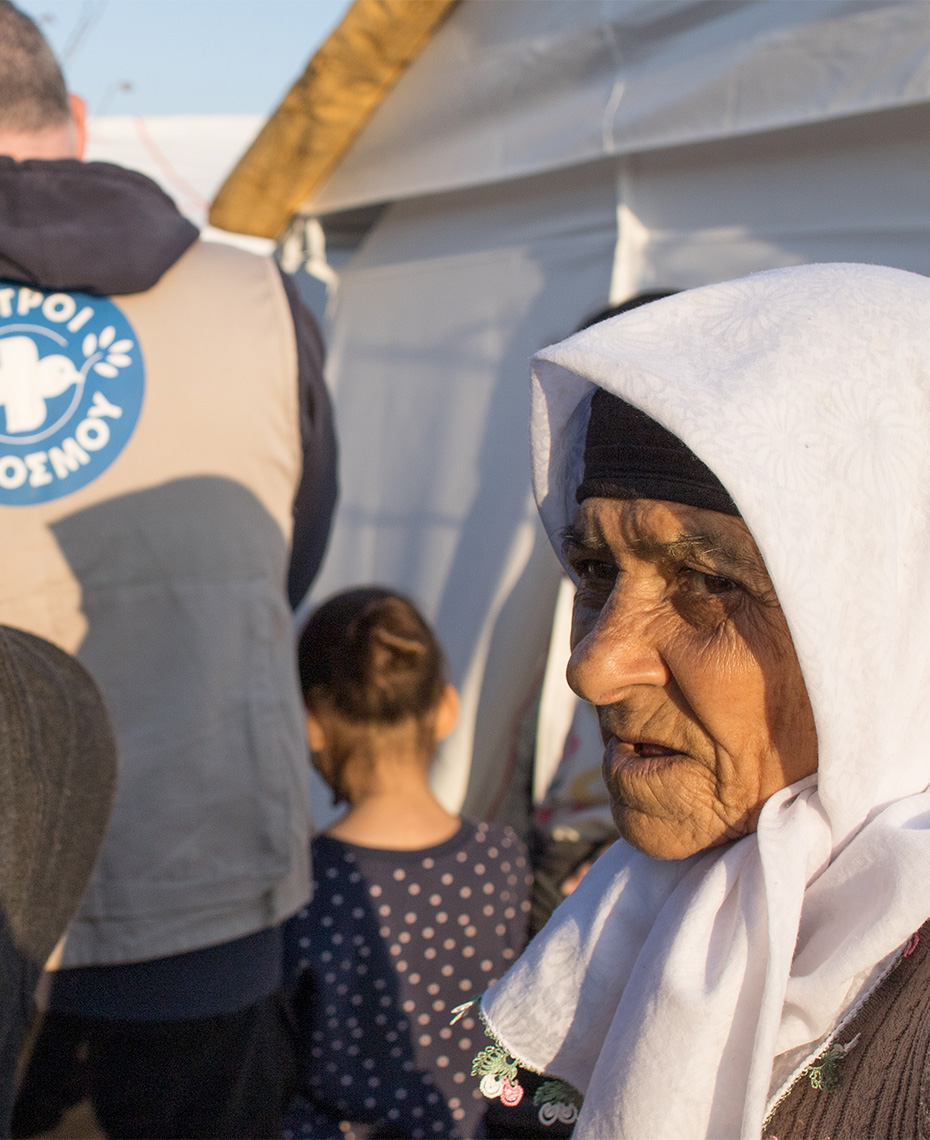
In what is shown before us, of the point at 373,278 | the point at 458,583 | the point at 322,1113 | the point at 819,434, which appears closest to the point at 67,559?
the point at 322,1113

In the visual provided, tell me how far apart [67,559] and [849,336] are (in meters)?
1.57

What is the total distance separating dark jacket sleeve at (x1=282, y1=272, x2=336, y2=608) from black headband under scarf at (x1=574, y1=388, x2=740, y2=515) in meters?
1.17

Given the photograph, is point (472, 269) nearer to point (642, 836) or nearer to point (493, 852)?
point (493, 852)

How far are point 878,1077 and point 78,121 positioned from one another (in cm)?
242

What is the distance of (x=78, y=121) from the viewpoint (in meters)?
2.46

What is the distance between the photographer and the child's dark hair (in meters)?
2.77

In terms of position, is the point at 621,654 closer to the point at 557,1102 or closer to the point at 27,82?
the point at 557,1102

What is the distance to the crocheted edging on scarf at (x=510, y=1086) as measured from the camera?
4.37ft

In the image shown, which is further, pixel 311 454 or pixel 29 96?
pixel 311 454

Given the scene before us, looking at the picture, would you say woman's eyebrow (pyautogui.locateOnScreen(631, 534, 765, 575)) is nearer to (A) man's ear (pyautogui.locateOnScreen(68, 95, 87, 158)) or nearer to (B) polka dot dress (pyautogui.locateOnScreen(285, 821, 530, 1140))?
(B) polka dot dress (pyautogui.locateOnScreen(285, 821, 530, 1140))

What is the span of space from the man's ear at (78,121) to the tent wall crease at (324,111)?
1.74 meters

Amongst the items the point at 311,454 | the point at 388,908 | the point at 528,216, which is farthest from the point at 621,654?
the point at 528,216

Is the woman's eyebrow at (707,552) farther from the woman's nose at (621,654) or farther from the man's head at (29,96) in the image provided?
the man's head at (29,96)

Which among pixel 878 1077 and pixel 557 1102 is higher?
pixel 878 1077
